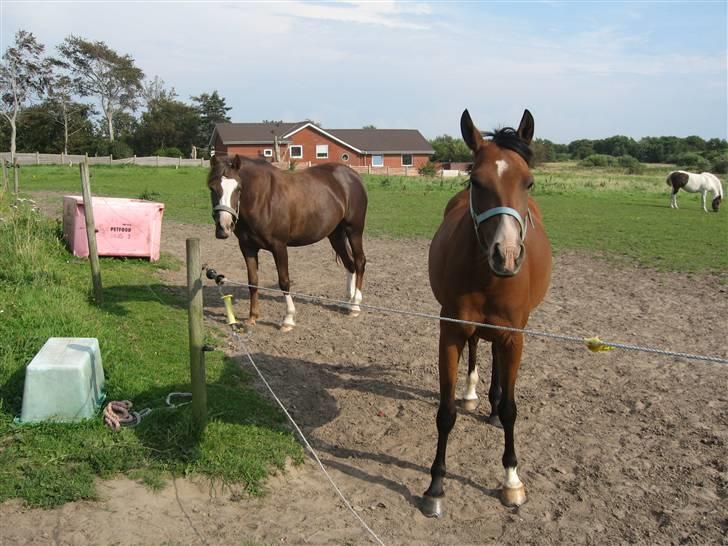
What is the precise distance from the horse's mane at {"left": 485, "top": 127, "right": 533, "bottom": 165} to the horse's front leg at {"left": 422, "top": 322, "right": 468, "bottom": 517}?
1.12m

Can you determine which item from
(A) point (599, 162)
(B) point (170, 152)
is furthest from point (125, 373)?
(A) point (599, 162)

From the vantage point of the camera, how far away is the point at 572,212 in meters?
19.3

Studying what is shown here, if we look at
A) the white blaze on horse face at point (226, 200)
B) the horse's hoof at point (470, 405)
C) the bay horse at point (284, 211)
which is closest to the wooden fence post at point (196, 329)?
the horse's hoof at point (470, 405)

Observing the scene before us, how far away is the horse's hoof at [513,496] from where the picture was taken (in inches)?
144

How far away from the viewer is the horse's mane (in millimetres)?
3359

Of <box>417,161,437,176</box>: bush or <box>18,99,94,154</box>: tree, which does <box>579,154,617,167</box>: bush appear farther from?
<box>18,99,94,154</box>: tree

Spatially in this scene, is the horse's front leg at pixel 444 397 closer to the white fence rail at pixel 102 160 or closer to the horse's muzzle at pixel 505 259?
the horse's muzzle at pixel 505 259

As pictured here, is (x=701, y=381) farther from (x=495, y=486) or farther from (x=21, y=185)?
(x=21, y=185)

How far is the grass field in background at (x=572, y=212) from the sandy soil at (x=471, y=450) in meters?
2.80

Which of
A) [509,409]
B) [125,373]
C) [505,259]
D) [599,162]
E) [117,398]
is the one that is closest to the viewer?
[505,259]

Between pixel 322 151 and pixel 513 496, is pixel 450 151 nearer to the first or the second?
pixel 322 151

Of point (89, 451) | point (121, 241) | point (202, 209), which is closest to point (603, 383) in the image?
point (89, 451)

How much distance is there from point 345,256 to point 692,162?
57.1 metres

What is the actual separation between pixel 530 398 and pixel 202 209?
14.4 metres
